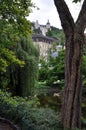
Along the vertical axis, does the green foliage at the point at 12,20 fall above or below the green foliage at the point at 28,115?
above

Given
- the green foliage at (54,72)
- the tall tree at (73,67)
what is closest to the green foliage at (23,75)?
the tall tree at (73,67)

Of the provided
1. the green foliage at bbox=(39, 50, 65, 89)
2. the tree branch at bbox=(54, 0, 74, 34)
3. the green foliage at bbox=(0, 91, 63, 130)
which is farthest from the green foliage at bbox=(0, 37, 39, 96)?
the green foliage at bbox=(39, 50, 65, 89)

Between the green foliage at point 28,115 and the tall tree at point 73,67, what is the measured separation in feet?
1.31

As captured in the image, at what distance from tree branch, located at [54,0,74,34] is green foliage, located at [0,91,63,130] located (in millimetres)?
2197

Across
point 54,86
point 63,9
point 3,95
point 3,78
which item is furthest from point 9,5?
point 54,86

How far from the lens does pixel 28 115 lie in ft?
28.2

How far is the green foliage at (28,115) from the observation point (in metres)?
7.80

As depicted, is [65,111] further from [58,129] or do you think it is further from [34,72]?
[34,72]

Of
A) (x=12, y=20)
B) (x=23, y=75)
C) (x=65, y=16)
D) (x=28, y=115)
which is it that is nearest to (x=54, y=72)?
(x=23, y=75)

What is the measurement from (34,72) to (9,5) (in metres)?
7.92

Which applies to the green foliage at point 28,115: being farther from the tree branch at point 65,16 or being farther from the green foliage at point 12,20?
the tree branch at point 65,16

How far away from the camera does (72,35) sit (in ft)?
25.6

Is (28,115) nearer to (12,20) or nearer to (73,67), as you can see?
(73,67)

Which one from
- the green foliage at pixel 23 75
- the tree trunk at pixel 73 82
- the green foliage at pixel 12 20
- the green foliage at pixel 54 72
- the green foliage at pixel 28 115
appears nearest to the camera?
the tree trunk at pixel 73 82
